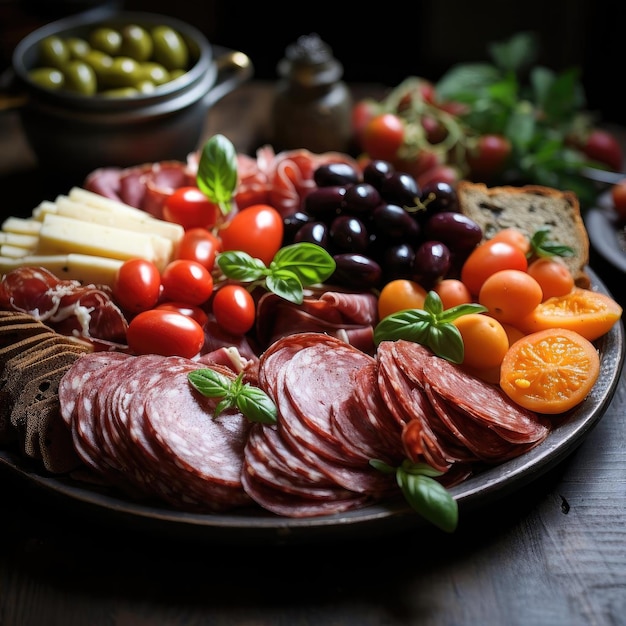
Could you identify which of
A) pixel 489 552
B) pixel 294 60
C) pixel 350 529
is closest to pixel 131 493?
pixel 350 529

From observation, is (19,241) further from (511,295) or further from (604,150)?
(604,150)

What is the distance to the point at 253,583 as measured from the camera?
58.1 inches

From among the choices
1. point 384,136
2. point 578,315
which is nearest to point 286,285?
point 578,315

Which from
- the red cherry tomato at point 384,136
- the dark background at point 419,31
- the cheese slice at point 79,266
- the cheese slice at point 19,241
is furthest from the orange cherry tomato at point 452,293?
the dark background at point 419,31

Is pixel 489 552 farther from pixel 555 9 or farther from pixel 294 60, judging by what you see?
pixel 555 9

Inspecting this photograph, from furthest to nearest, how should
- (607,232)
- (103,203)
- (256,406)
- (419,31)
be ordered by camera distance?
(419,31)
(607,232)
(103,203)
(256,406)

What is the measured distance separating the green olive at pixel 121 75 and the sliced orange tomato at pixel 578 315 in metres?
1.54

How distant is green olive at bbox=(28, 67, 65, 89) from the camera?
250cm

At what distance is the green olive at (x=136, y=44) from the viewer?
104 inches

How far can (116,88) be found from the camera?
256cm

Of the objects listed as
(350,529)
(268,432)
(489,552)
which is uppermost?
(268,432)

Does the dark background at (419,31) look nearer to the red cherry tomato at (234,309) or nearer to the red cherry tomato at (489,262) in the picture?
the red cherry tomato at (489,262)

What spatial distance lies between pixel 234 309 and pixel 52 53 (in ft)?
4.39

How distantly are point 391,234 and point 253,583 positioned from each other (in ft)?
2.96
